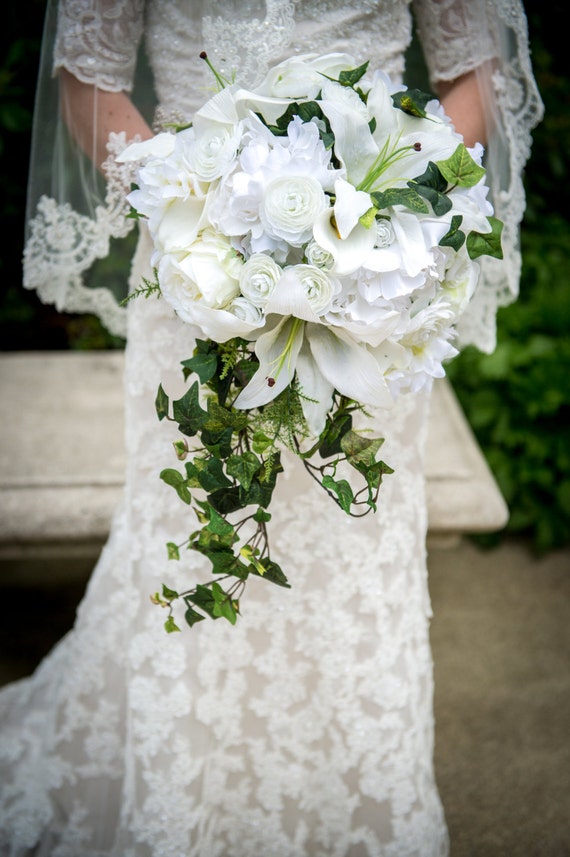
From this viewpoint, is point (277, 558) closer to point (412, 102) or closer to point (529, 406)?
point (412, 102)

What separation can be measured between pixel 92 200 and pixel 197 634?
0.81m

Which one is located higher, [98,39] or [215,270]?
[98,39]

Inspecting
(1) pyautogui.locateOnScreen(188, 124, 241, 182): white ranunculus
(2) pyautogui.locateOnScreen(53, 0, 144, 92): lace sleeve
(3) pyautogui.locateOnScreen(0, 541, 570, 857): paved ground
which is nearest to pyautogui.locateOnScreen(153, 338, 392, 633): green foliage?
(1) pyautogui.locateOnScreen(188, 124, 241, 182): white ranunculus

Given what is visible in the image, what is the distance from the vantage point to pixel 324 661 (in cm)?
151

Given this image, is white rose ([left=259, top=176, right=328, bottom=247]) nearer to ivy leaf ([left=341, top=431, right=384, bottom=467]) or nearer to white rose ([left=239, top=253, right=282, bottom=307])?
white rose ([left=239, top=253, right=282, bottom=307])

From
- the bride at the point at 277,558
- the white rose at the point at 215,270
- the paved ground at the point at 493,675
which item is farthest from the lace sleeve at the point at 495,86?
the paved ground at the point at 493,675

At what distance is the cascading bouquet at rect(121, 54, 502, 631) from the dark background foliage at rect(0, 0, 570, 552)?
191 centimetres

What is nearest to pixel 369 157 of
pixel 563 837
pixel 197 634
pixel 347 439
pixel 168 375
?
pixel 347 439

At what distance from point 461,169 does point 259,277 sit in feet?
0.93

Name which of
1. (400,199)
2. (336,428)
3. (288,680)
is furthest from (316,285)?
(288,680)

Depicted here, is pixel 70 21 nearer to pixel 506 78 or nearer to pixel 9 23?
pixel 506 78

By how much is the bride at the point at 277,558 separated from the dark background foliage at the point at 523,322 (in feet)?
4.16

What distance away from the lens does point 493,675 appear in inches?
95.7

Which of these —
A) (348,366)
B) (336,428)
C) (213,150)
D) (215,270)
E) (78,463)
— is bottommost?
(78,463)
